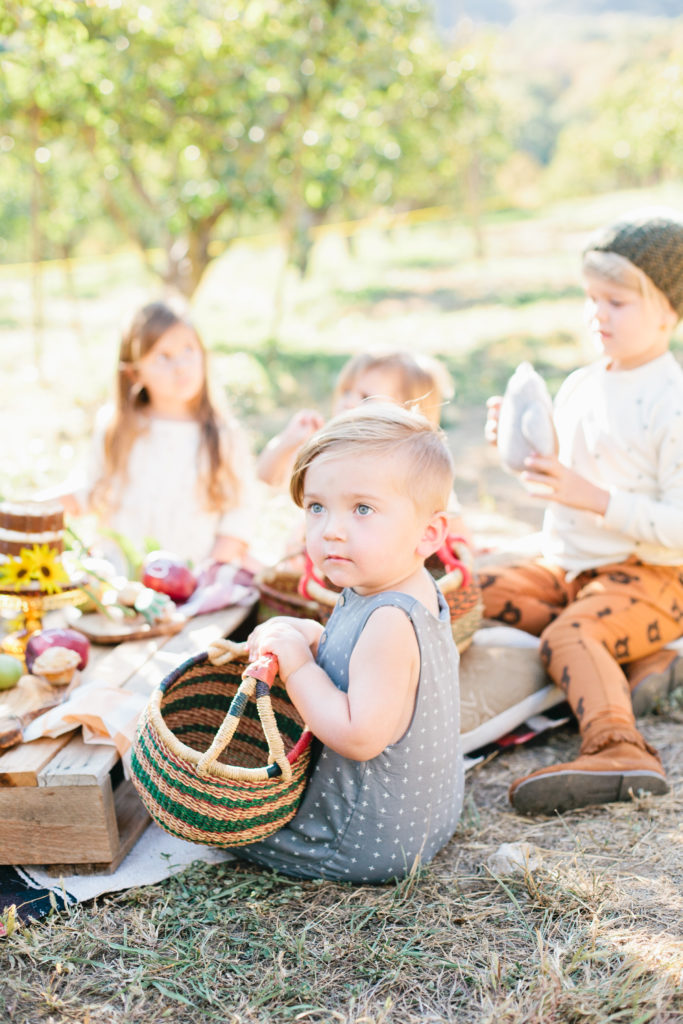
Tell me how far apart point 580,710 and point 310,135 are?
7427 mm

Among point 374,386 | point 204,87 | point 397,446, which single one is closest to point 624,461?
point 374,386

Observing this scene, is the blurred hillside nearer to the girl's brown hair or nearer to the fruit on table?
the girl's brown hair

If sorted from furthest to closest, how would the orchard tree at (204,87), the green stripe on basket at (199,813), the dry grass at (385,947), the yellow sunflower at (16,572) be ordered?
the orchard tree at (204,87) → the yellow sunflower at (16,572) → the green stripe on basket at (199,813) → the dry grass at (385,947)

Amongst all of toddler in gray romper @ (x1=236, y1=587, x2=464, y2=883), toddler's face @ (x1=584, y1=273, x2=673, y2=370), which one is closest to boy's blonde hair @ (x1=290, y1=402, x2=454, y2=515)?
toddler in gray romper @ (x1=236, y1=587, x2=464, y2=883)

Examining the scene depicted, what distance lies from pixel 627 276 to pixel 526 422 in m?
0.52

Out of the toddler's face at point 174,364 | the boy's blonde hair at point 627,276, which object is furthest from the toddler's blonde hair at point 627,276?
the toddler's face at point 174,364

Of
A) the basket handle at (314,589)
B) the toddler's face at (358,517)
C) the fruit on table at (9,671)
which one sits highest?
the toddler's face at (358,517)

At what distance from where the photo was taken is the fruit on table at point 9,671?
2.22m

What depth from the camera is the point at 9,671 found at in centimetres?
222

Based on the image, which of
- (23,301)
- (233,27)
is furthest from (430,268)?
(233,27)

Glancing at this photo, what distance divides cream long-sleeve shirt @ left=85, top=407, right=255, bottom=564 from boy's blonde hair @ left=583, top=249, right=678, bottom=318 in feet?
4.64

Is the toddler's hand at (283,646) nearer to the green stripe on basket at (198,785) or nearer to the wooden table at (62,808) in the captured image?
the green stripe on basket at (198,785)

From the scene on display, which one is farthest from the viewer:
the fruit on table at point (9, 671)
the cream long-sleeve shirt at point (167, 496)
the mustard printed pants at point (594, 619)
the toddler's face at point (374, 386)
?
the cream long-sleeve shirt at point (167, 496)

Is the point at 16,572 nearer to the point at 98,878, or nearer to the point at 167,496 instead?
the point at 98,878
